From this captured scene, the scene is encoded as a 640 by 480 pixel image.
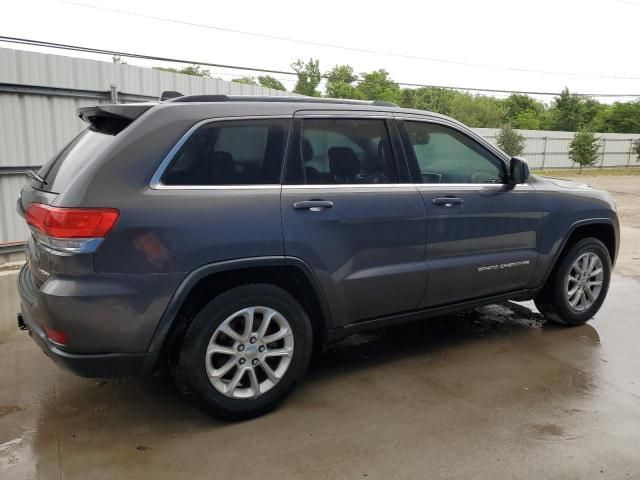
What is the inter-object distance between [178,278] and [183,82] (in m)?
6.61

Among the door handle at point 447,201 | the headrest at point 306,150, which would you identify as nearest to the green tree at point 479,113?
the door handle at point 447,201

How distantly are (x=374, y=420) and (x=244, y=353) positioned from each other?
87 centimetres

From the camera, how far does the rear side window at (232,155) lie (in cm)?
290

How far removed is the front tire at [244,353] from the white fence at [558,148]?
2843 centimetres

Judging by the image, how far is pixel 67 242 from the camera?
263cm

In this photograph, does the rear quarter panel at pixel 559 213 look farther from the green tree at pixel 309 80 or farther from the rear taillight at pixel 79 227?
the green tree at pixel 309 80

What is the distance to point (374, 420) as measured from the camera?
3.16 m

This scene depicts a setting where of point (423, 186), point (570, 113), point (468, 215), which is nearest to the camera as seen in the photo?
point (423, 186)

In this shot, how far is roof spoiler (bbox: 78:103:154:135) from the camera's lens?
2922mm

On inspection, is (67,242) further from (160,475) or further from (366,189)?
(366,189)

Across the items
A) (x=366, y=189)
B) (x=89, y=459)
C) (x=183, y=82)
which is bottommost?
(x=89, y=459)

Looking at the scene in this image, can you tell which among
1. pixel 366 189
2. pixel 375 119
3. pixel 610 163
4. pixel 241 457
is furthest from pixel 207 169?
pixel 610 163

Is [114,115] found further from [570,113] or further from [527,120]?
[527,120]

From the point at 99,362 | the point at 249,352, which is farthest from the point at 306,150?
the point at 99,362
